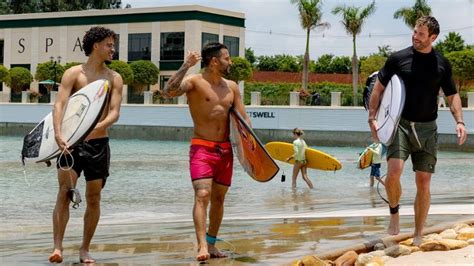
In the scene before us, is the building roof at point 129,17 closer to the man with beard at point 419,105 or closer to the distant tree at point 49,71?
the distant tree at point 49,71

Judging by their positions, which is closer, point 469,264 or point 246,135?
point 469,264

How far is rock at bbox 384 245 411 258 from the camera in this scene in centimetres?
641

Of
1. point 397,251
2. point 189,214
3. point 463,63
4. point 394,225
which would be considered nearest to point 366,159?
point 189,214

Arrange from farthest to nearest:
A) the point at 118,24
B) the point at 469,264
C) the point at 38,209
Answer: the point at 118,24 → the point at 38,209 → the point at 469,264

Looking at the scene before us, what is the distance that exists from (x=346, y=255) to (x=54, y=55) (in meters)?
67.2

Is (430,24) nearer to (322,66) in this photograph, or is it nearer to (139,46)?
(139,46)

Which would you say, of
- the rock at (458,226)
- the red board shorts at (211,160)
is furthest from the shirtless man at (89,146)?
the rock at (458,226)

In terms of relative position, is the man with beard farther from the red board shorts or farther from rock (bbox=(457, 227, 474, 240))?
the red board shorts

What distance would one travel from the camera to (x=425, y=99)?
6.85 meters

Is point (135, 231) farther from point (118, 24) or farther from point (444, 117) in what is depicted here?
point (118, 24)

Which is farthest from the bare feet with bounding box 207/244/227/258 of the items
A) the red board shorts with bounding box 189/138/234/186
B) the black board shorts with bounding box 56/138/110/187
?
the black board shorts with bounding box 56/138/110/187

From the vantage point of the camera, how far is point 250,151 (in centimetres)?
676

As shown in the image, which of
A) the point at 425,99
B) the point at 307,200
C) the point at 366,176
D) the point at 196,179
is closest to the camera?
the point at 196,179

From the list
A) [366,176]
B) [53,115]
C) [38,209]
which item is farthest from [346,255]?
[366,176]
